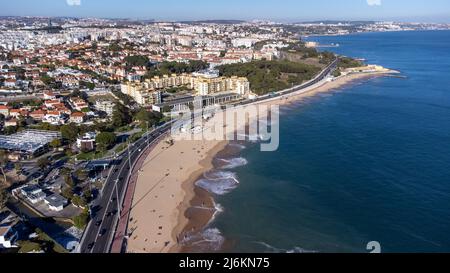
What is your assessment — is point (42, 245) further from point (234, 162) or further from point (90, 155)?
point (234, 162)

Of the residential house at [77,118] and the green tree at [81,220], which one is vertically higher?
the residential house at [77,118]

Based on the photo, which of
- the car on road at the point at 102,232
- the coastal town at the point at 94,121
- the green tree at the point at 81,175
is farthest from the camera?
the green tree at the point at 81,175

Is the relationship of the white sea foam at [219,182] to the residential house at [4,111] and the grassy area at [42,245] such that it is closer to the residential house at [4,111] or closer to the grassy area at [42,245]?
the grassy area at [42,245]

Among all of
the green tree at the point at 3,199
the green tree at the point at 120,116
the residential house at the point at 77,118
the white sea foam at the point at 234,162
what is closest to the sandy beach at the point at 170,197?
the white sea foam at the point at 234,162

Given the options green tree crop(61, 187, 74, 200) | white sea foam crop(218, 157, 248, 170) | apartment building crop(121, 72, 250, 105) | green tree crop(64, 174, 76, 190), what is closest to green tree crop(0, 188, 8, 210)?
green tree crop(61, 187, 74, 200)
